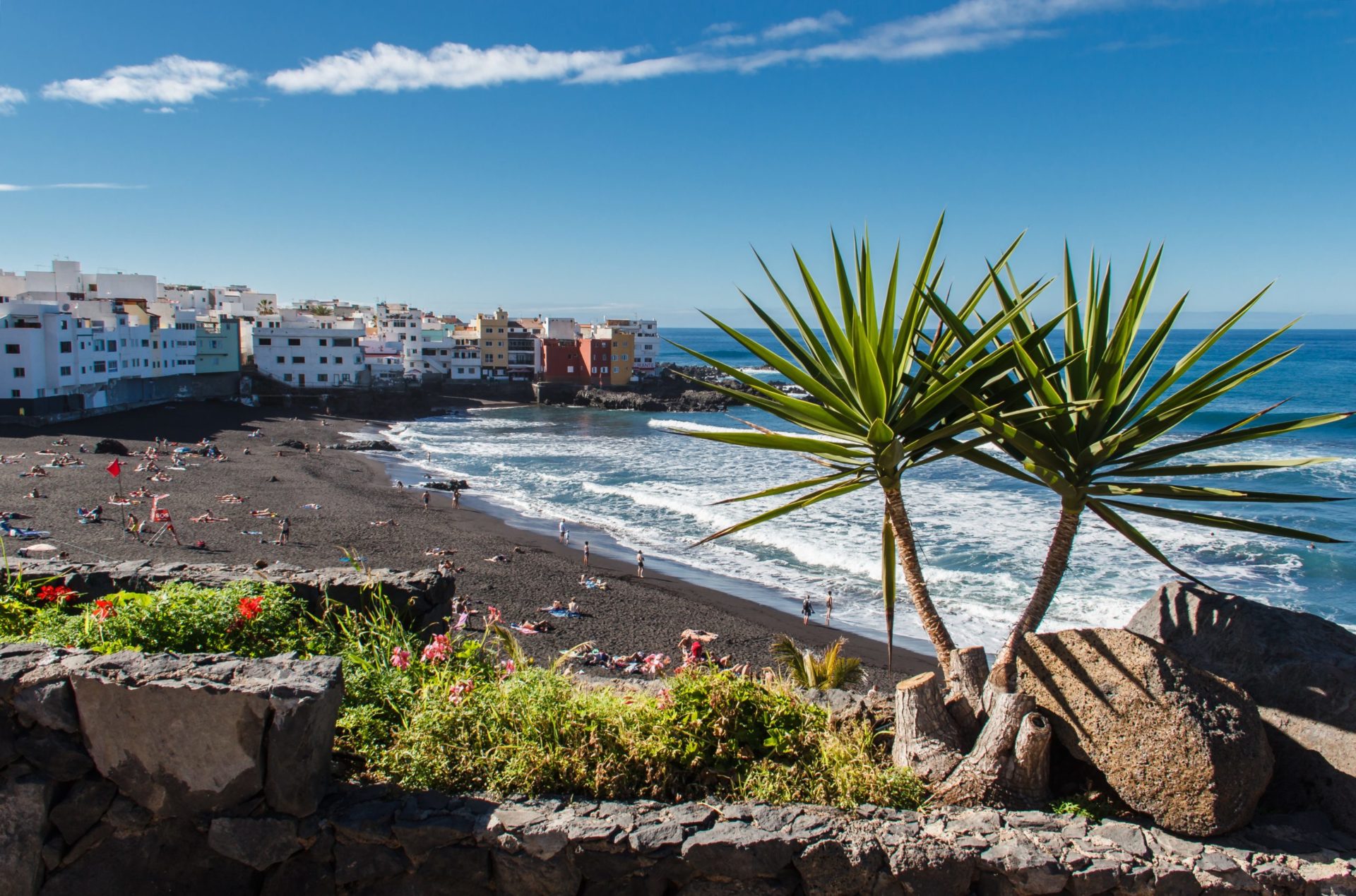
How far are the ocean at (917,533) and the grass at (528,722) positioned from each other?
31.4 ft

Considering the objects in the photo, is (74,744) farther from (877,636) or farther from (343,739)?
(877,636)

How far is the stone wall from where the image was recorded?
3732 millimetres

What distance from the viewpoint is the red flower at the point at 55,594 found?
5.75m

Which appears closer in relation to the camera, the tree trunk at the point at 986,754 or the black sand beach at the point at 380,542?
the tree trunk at the point at 986,754

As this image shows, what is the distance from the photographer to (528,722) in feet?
14.7

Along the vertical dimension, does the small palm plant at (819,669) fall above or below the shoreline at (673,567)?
above

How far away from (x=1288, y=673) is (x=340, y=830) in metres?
4.86

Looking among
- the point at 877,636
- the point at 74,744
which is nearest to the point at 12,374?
the point at 877,636

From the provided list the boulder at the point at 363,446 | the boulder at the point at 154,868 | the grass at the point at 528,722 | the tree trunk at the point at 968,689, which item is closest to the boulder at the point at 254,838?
the boulder at the point at 154,868

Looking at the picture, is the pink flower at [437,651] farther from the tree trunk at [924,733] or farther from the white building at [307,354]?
the white building at [307,354]

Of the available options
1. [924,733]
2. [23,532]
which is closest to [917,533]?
[924,733]

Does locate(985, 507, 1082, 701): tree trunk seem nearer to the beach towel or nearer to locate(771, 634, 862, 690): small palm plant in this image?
locate(771, 634, 862, 690): small palm plant

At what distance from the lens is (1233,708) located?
3.94 meters

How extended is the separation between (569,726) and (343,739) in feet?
4.49
